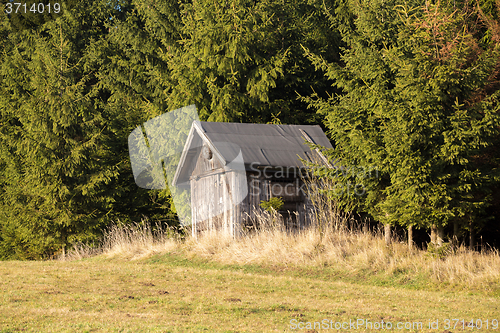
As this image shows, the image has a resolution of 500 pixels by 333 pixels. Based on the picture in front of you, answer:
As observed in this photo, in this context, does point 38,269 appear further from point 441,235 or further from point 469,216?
point 469,216

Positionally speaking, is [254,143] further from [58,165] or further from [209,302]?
[58,165]

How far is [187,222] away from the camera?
23.0 metres

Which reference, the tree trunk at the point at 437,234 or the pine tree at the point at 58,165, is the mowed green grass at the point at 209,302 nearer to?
the tree trunk at the point at 437,234

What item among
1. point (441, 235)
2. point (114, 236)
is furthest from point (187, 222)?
point (441, 235)

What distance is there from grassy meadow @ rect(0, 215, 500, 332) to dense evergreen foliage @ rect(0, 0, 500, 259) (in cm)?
157

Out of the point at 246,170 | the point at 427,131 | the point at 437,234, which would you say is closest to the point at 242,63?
the point at 246,170

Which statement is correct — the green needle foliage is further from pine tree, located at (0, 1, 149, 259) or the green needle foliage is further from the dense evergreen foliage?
pine tree, located at (0, 1, 149, 259)

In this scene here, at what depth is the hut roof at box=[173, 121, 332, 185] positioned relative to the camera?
15.6 metres

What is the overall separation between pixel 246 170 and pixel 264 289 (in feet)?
20.1

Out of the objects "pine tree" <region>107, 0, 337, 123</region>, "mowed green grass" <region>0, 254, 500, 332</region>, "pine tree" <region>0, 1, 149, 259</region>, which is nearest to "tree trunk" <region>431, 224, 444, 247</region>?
"mowed green grass" <region>0, 254, 500, 332</region>

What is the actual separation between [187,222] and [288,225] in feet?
26.1

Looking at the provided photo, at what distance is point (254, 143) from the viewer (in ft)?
53.9

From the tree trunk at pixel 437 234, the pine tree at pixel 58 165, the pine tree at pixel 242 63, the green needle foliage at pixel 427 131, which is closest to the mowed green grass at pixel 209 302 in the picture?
the green needle foliage at pixel 427 131

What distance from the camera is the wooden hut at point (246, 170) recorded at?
15.8m
